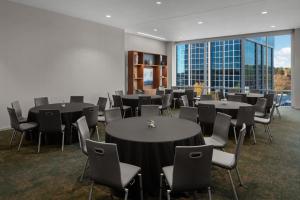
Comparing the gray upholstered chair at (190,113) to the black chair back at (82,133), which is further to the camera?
the gray upholstered chair at (190,113)

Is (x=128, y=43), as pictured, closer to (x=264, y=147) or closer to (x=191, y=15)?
(x=191, y=15)

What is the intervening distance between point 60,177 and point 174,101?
7.26 m

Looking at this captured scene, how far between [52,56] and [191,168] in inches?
253

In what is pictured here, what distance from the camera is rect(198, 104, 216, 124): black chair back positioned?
192 inches

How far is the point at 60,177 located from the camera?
3.41 meters

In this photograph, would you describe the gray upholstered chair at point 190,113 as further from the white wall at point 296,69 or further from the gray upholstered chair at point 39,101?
the white wall at point 296,69

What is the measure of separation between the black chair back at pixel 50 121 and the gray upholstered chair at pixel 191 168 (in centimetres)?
308

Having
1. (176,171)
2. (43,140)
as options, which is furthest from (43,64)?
(176,171)

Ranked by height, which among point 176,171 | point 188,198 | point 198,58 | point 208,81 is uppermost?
point 198,58

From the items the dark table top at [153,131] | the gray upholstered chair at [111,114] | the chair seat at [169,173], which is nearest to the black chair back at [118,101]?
the gray upholstered chair at [111,114]

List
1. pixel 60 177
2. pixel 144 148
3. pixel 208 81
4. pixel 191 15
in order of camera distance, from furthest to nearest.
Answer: pixel 208 81
pixel 191 15
pixel 60 177
pixel 144 148

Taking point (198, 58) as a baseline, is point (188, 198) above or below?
below

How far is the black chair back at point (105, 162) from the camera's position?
2092 mm

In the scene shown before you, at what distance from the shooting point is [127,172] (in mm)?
2381
